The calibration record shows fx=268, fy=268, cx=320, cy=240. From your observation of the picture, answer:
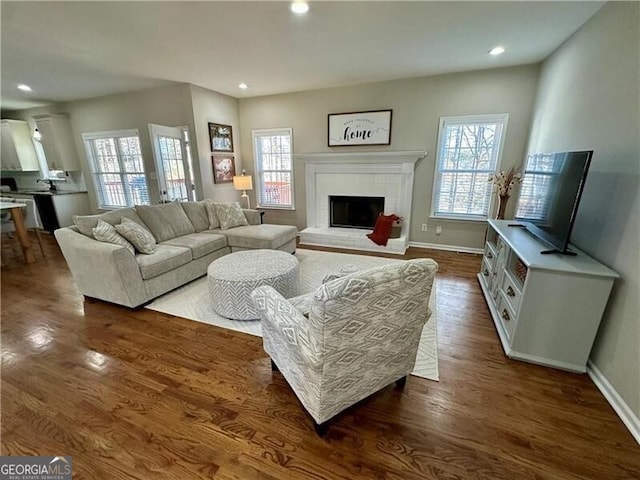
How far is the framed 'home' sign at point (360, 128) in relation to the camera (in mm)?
4357

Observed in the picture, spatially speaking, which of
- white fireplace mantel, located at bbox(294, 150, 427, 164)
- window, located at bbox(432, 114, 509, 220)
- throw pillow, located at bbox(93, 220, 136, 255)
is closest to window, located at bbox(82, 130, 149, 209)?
throw pillow, located at bbox(93, 220, 136, 255)

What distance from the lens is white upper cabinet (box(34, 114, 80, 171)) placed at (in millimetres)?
5352

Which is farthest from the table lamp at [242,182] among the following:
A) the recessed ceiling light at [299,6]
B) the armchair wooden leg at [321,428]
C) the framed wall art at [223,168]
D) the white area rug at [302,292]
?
the armchair wooden leg at [321,428]

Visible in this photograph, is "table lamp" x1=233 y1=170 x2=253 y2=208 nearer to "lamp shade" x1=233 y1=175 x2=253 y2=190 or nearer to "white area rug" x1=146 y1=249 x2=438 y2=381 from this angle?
"lamp shade" x1=233 y1=175 x2=253 y2=190

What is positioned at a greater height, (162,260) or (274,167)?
(274,167)

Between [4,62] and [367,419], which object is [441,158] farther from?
[4,62]

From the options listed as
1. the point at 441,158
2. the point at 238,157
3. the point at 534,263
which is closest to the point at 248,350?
the point at 534,263

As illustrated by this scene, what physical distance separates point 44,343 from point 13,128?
21.2 feet

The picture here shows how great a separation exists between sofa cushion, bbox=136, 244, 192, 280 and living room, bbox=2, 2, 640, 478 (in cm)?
44

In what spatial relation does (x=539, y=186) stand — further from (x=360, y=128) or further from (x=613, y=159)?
(x=360, y=128)

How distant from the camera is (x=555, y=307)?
1.80 meters

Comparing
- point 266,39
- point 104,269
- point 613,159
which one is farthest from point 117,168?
point 613,159

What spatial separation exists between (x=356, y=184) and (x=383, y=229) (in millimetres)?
968

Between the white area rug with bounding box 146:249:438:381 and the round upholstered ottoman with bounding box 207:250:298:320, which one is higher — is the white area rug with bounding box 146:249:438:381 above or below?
below
